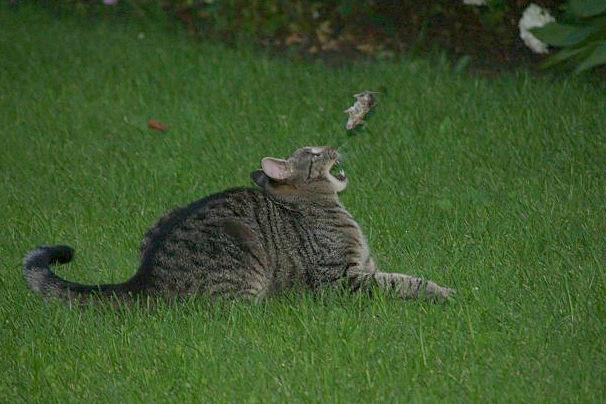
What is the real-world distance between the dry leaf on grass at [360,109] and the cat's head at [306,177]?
4.61 ft

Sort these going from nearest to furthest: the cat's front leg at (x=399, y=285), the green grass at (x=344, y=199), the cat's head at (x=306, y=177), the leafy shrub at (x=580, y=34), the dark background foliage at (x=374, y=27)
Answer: the green grass at (x=344, y=199) → the cat's front leg at (x=399, y=285) → the cat's head at (x=306, y=177) → the leafy shrub at (x=580, y=34) → the dark background foliage at (x=374, y=27)

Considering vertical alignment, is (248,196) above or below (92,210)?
above

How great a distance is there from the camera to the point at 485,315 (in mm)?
4531

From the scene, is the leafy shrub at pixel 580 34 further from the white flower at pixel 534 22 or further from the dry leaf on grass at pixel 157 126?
the dry leaf on grass at pixel 157 126

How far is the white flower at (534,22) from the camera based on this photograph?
7.28 m

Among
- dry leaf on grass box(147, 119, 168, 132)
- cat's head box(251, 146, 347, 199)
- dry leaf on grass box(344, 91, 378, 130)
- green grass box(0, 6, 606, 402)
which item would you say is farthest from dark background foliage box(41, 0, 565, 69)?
cat's head box(251, 146, 347, 199)

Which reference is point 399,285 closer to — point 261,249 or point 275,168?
point 261,249

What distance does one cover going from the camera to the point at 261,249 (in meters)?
4.93

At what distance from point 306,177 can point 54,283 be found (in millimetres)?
1340

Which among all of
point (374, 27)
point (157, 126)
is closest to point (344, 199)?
point (157, 126)

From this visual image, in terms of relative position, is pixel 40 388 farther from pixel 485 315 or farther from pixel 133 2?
pixel 133 2

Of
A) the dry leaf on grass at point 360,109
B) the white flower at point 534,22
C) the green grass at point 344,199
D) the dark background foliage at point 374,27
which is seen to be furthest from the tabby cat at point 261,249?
the dark background foliage at point 374,27

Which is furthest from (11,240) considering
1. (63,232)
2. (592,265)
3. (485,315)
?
(592,265)

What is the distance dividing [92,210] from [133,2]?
4.22 meters
